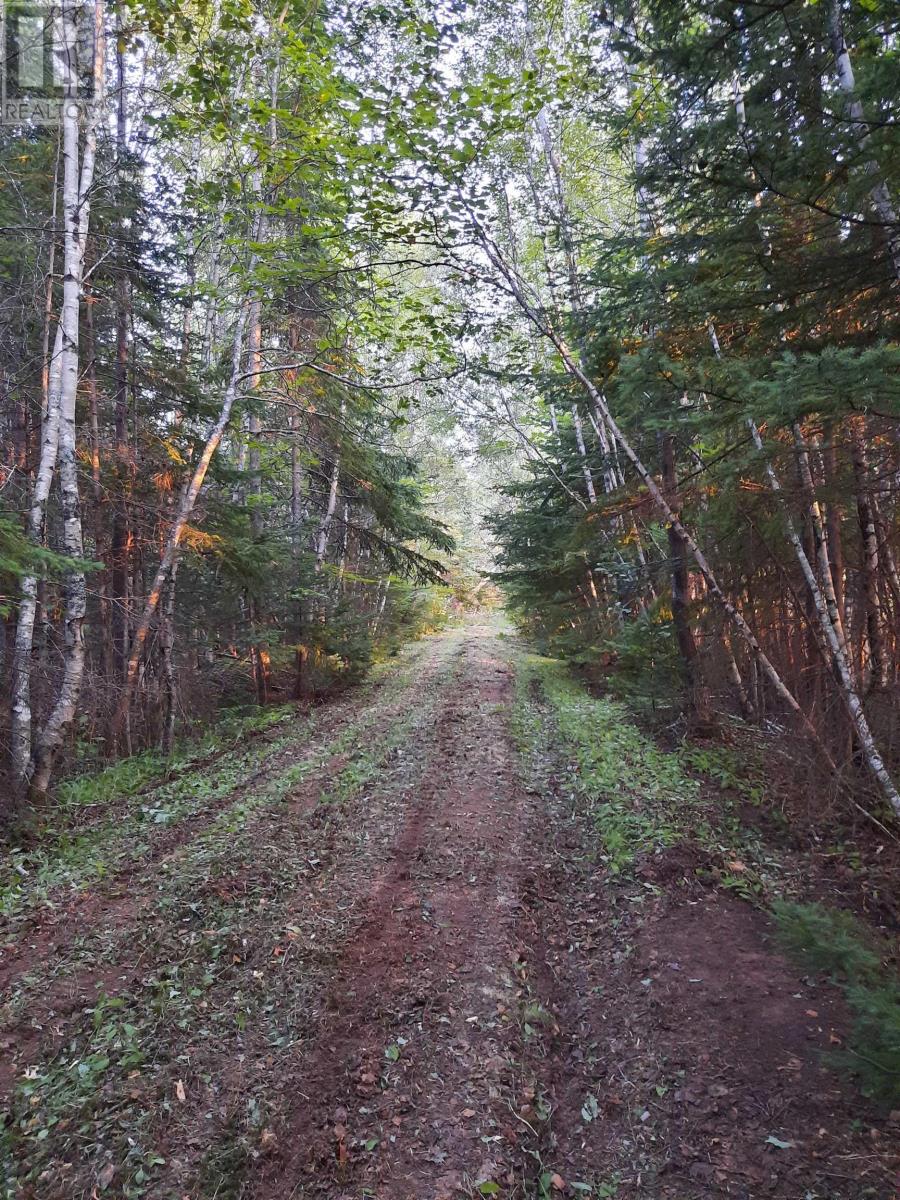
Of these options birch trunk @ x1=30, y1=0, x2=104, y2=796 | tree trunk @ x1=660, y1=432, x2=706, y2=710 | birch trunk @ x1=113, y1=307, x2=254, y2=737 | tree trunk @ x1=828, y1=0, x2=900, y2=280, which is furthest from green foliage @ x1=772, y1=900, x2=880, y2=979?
birch trunk @ x1=113, y1=307, x2=254, y2=737

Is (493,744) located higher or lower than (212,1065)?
higher

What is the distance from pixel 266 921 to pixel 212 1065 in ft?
4.38

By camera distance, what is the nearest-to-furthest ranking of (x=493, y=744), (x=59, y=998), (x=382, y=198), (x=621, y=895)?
1. (x=59, y=998)
2. (x=621, y=895)
3. (x=382, y=198)
4. (x=493, y=744)

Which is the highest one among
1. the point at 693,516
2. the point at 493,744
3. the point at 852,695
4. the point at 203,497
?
the point at 203,497

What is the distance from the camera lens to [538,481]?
15078mm

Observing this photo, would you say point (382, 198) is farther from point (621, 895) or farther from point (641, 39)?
point (621, 895)

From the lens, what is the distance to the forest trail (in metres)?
2.89

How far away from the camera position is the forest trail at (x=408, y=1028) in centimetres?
289

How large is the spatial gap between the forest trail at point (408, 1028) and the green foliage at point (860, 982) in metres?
0.42

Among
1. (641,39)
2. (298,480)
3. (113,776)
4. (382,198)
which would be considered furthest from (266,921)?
(298,480)

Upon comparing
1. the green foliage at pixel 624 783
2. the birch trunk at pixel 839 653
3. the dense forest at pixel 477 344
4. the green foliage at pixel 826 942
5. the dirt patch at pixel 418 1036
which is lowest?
the dirt patch at pixel 418 1036

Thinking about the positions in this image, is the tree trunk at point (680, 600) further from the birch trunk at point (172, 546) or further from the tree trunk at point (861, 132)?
the birch trunk at point (172, 546)

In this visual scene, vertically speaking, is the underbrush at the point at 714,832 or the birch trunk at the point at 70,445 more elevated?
the birch trunk at the point at 70,445

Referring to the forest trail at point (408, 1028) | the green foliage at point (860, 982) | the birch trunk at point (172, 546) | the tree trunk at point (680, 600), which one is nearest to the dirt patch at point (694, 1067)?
the forest trail at point (408, 1028)
